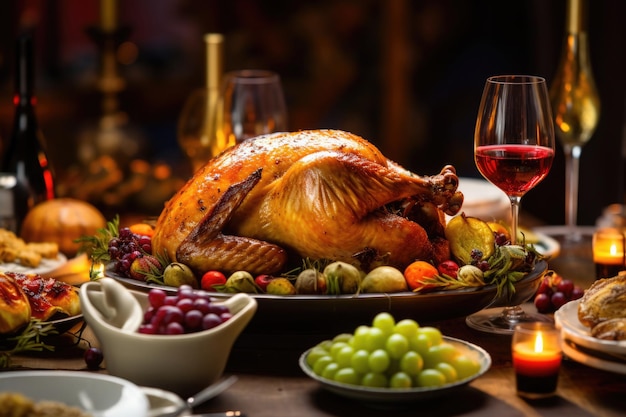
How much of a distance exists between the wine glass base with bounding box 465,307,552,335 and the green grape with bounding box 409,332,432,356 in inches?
16.9

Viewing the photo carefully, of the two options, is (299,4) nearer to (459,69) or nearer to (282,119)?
(459,69)

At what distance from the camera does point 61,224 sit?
8.15ft

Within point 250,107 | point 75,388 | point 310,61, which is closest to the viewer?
point 75,388

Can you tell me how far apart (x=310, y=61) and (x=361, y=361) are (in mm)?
3977

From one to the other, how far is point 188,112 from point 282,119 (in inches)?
14.4

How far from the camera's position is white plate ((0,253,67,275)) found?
2119 mm

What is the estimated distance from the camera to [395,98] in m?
5.24

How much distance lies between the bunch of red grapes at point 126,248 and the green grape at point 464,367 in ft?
2.11

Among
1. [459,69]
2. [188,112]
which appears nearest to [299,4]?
[459,69]

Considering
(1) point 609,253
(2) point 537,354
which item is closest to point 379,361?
(2) point 537,354

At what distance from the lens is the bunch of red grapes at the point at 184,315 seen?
1.51 meters

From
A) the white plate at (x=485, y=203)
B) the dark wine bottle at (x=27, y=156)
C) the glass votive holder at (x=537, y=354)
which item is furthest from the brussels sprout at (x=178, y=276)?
the dark wine bottle at (x=27, y=156)

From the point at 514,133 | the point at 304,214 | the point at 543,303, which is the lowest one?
the point at 543,303

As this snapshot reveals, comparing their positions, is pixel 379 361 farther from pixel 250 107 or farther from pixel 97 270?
pixel 250 107
